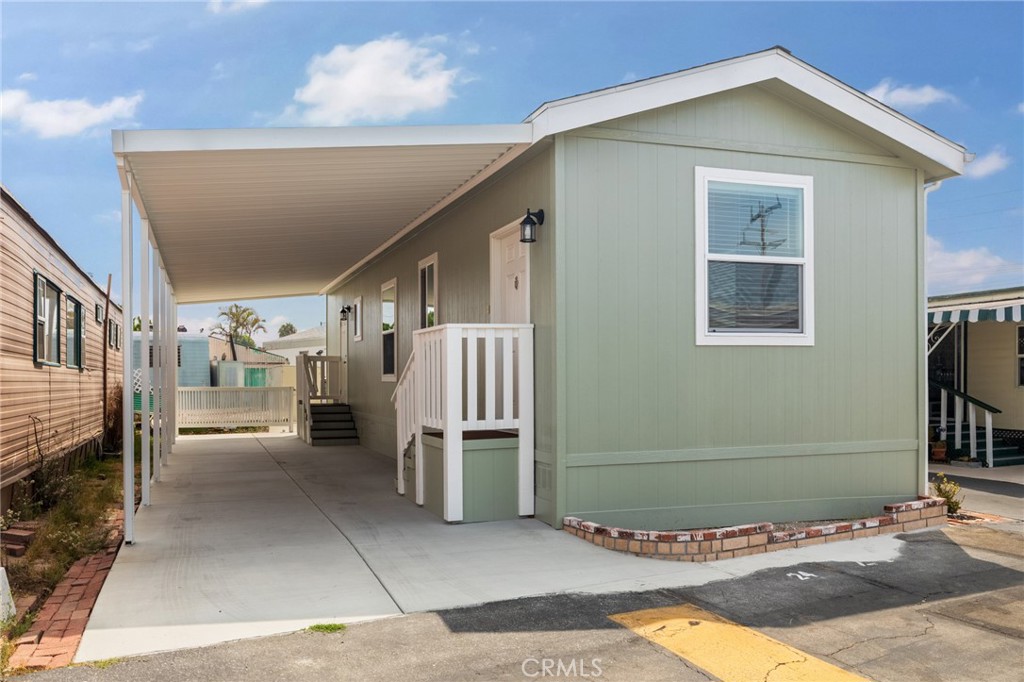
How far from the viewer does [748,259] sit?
6594 mm

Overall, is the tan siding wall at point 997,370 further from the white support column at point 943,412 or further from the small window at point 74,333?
the small window at point 74,333

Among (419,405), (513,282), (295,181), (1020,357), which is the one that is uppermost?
(295,181)

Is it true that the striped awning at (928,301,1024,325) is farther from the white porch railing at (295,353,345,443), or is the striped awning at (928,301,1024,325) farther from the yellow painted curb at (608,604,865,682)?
the white porch railing at (295,353,345,443)

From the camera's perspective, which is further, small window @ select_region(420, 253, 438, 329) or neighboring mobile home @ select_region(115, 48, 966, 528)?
small window @ select_region(420, 253, 438, 329)

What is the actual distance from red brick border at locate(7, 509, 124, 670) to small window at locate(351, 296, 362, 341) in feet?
27.2

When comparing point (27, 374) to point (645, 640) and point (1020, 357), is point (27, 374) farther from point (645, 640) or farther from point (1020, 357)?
point (1020, 357)

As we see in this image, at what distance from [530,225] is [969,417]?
875 cm

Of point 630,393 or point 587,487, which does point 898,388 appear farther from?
point 587,487

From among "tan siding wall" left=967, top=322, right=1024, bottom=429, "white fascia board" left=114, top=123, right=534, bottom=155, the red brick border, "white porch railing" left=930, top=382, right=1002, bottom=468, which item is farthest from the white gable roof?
"tan siding wall" left=967, top=322, right=1024, bottom=429

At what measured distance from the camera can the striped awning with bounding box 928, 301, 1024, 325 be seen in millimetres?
10602

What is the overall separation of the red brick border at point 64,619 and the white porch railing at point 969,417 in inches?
430

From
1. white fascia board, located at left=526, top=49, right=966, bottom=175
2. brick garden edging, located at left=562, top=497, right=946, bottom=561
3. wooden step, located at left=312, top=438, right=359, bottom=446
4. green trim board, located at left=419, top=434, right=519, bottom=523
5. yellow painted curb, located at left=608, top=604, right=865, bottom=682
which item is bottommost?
wooden step, located at left=312, top=438, right=359, bottom=446

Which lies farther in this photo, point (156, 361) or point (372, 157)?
point (156, 361)

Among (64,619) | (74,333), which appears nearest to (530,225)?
(64,619)
